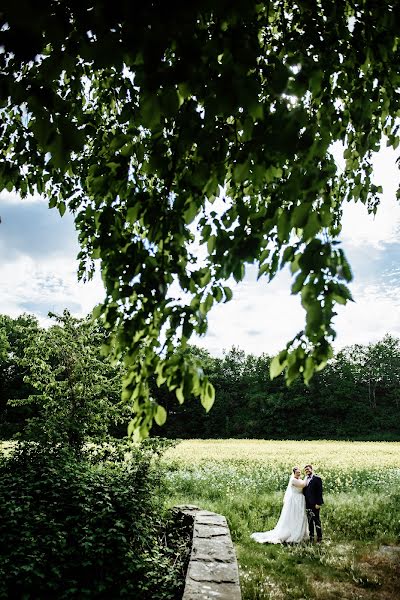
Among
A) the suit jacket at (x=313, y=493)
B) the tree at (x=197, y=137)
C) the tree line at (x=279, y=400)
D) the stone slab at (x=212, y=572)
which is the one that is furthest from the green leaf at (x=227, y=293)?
the tree line at (x=279, y=400)

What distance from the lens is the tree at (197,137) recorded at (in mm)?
1760

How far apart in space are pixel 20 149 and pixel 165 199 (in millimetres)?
2859

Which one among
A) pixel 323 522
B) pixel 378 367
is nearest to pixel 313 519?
pixel 323 522

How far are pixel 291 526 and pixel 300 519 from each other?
0.94 feet

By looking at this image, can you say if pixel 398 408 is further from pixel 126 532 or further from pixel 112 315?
pixel 112 315

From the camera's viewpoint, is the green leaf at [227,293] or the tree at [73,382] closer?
the green leaf at [227,293]

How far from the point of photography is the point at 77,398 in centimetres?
1113

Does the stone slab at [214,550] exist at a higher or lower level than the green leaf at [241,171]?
lower

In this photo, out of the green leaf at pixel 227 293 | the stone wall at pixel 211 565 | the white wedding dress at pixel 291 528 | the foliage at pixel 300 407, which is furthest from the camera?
the foliage at pixel 300 407

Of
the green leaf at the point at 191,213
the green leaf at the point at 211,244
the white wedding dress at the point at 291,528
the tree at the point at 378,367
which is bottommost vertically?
the white wedding dress at the point at 291,528

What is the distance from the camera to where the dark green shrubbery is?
588 cm

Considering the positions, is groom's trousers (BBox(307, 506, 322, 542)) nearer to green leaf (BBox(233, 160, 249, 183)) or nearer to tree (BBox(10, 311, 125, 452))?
tree (BBox(10, 311, 125, 452))

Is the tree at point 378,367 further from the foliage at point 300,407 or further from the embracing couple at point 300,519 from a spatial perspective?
the embracing couple at point 300,519

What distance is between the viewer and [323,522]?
12234 mm
